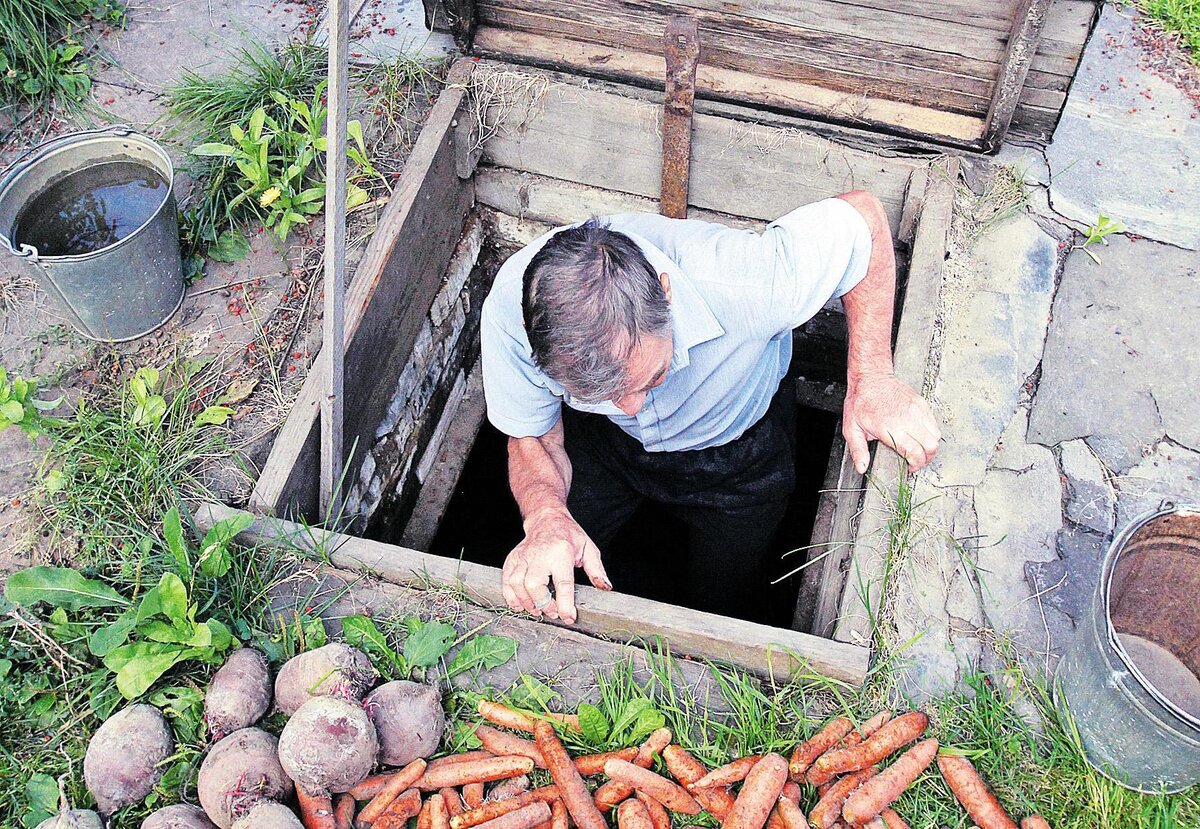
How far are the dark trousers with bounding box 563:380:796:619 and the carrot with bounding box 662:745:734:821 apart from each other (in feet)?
→ 3.94

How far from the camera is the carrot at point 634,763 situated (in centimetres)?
219

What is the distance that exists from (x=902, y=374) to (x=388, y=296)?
1.79m

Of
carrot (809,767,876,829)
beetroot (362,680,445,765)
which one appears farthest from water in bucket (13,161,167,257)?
carrot (809,767,876,829)

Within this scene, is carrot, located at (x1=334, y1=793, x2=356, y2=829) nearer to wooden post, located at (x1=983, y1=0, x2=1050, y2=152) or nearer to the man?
the man

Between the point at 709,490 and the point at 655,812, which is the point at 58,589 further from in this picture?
the point at 709,490

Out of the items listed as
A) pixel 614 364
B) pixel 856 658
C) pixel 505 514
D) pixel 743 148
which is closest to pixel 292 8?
pixel 743 148

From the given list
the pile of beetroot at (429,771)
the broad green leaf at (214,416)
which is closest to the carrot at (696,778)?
the pile of beetroot at (429,771)

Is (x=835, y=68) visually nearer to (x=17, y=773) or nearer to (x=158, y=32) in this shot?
(x=158, y=32)

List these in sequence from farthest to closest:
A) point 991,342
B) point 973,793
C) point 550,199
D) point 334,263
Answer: point 550,199
point 991,342
point 334,263
point 973,793

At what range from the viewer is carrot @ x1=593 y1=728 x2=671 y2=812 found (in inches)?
86.2

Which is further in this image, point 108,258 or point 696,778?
point 108,258

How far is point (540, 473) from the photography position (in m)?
2.84

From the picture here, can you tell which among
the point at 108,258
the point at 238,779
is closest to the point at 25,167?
the point at 108,258

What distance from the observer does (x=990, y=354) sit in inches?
117
